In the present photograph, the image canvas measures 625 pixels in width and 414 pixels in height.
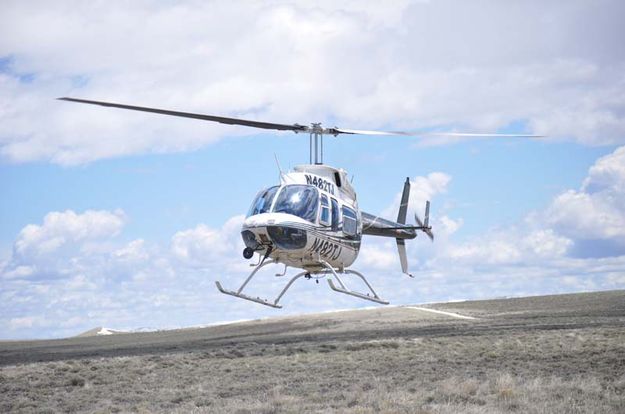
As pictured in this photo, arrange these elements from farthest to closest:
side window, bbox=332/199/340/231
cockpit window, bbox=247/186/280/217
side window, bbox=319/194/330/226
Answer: side window, bbox=332/199/340/231 → side window, bbox=319/194/330/226 → cockpit window, bbox=247/186/280/217

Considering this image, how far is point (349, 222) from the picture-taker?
3316cm

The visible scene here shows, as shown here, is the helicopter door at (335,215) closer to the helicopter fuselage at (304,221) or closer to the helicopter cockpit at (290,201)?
the helicopter fuselage at (304,221)

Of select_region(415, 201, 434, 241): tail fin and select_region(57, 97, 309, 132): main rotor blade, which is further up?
select_region(57, 97, 309, 132): main rotor blade

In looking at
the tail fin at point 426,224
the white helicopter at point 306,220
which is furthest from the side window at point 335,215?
the tail fin at point 426,224

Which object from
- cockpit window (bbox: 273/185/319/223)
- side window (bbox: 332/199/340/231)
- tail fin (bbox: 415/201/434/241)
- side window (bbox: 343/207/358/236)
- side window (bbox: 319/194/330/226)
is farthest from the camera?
tail fin (bbox: 415/201/434/241)

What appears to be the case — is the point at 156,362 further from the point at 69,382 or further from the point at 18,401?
the point at 18,401

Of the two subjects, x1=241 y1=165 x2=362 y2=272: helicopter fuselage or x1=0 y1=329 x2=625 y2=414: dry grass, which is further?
x1=241 y1=165 x2=362 y2=272: helicopter fuselage

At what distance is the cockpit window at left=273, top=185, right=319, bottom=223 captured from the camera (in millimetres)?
29641

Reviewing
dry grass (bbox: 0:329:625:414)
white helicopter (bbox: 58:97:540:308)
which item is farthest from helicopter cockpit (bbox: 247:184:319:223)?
dry grass (bbox: 0:329:625:414)

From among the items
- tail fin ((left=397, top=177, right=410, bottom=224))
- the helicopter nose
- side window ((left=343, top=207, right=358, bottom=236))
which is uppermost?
tail fin ((left=397, top=177, right=410, bottom=224))

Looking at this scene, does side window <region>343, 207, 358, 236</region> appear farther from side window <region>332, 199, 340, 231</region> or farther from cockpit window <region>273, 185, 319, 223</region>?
cockpit window <region>273, 185, 319, 223</region>

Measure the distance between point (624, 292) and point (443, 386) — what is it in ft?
203

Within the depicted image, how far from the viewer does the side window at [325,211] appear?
30.7 meters

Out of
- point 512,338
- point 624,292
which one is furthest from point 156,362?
point 624,292
